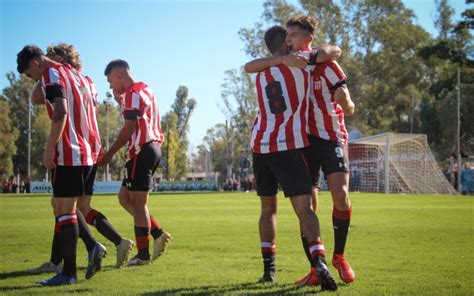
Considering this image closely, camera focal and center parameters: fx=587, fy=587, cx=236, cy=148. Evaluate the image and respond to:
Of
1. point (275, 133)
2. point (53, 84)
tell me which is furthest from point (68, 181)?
point (275, 133)

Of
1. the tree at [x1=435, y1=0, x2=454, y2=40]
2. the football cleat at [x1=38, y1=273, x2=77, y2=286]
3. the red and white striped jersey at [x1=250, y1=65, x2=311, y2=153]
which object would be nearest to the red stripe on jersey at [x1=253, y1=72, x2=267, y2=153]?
the red and white striped jersey at [x1=250, y1=65, x2=311, y2=153]

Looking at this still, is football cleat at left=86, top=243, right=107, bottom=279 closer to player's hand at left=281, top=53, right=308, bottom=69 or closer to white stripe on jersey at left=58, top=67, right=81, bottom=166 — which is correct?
white stripe on jersey at left=58, top=67, right=81, bottom=166

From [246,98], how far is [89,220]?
55.4 m

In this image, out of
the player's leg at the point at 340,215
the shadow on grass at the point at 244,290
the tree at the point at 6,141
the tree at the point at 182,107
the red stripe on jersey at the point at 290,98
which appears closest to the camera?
the shadow on grass at the point at 244,290

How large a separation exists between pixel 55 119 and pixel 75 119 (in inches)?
15.8

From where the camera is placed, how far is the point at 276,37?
583 cm

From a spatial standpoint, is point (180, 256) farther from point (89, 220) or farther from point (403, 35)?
point (403, 35)

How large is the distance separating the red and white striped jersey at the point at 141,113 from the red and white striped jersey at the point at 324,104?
7.33ft

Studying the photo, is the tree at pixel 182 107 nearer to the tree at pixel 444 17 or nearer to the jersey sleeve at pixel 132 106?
the tree at pixel 444 17

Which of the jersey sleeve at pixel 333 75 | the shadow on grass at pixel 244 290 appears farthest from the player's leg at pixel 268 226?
the jersey sleeve at pixel 333 75

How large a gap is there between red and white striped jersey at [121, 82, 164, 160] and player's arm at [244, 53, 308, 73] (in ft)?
6.25

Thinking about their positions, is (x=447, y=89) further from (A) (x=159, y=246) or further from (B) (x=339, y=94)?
(B) (x=339, y=94)

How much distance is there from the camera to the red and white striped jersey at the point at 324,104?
231 inches

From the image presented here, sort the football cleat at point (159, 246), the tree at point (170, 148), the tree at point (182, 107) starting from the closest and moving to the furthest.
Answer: the football cleat at point (159, 246) → the tree at point (170, 148) → the tree at point (182, 107)
